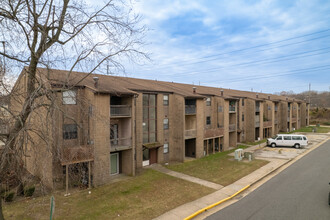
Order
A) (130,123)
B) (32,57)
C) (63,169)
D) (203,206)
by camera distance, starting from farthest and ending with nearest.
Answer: (130,123) → (63,169) → (203,206) → (32,57)

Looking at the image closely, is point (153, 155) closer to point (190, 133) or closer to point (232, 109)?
point (190, 133)

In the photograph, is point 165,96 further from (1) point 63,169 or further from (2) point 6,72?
(2) point 6,72

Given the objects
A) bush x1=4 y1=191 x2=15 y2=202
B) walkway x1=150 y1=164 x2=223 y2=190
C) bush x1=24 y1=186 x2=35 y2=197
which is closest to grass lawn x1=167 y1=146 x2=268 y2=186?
walkway x1=150 y1=164 x2=223 y2=190

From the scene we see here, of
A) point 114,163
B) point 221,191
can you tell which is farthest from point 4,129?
point 221,191

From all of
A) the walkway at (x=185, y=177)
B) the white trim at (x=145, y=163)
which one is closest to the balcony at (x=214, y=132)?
the walkway at (x=185, y=177)

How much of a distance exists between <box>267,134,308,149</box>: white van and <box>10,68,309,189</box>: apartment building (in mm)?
3917

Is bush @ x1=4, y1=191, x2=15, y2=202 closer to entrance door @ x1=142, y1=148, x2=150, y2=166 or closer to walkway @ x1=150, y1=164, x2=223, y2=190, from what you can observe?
entrance door @ x1=142, y1=148, x2=150, y2=166

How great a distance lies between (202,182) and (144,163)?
257 inches

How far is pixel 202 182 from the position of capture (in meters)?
15.9

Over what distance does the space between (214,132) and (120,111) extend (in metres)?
13.5

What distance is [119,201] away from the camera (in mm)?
12492

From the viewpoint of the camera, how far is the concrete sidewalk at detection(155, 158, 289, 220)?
10758 millimetres

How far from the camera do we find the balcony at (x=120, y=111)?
55.7 feet

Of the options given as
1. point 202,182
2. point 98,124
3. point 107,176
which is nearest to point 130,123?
point 98,124
